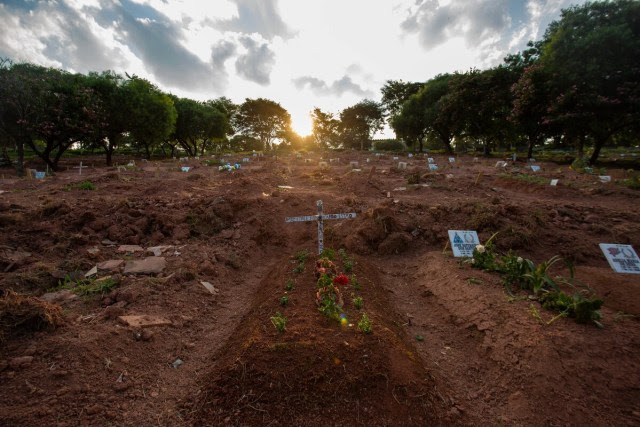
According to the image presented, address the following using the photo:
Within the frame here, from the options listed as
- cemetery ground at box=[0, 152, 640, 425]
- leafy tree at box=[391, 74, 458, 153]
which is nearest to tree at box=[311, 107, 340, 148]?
leafy tree at box=[391, 74, 458, 153]

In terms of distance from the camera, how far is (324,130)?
66000 millimetres

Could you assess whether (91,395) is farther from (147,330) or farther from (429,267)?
(429,267)

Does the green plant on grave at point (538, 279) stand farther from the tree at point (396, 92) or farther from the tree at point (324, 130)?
the tree at point (324, 130)

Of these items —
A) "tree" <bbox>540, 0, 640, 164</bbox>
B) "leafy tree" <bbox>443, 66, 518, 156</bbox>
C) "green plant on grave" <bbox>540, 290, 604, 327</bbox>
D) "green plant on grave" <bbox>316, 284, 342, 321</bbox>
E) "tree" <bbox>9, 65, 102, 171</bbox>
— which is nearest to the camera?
"green plant on grave" <bbox>540, 290, 604, 327</bbox>

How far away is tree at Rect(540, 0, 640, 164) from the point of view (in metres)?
15.0

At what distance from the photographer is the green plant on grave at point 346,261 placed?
557 cm

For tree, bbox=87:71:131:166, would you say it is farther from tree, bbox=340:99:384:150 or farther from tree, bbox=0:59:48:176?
tree, bbox=340:99:384:150

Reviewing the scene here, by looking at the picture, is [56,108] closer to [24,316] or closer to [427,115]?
[24,316]

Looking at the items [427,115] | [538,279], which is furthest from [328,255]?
[427,115]

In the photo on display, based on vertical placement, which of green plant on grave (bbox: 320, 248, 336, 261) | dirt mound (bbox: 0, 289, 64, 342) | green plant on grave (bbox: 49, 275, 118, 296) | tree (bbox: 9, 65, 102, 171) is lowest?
green plant on grave (bbox: 320, 248, 336, 261)

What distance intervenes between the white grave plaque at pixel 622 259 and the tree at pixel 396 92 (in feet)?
152

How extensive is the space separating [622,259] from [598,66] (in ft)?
51.5

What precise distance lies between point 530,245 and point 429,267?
95.6 inches

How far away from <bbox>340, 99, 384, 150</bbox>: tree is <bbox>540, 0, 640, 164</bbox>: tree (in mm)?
38582
